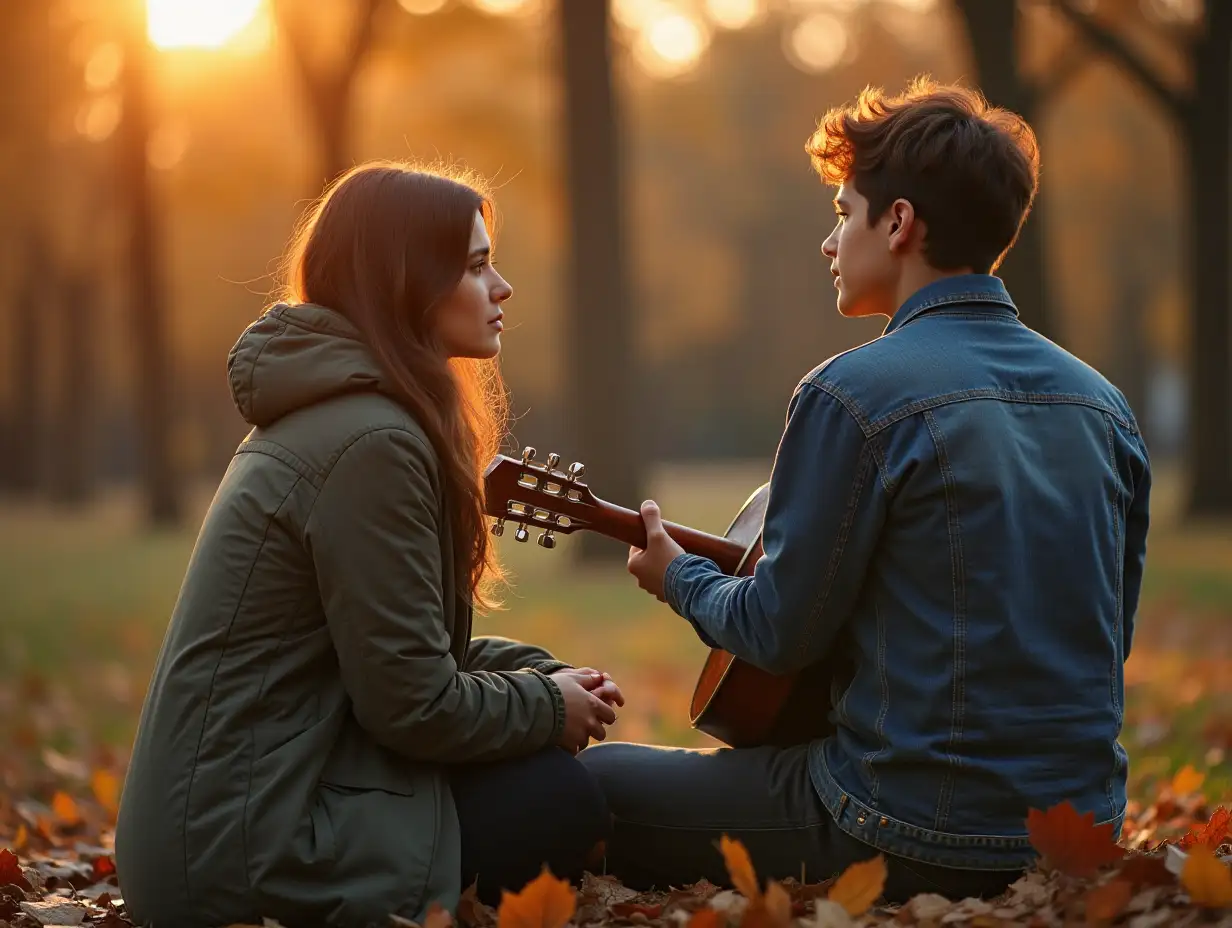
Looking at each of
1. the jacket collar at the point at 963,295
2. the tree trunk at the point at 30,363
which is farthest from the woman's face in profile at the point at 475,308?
the tree trunk at the point at 30,363

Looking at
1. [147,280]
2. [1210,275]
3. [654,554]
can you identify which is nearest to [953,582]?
[654,554]

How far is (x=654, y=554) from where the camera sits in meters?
3.49

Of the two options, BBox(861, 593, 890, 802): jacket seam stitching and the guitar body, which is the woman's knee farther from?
BBox(861, 593, 890, 802): jacket seam stitching

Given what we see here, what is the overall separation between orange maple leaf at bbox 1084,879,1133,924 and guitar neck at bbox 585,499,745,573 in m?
1.16

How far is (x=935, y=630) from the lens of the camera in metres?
3.01

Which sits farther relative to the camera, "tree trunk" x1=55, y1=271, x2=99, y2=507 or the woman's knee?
"tree trunk" x1=55, y1=271, x2=99, y2=507

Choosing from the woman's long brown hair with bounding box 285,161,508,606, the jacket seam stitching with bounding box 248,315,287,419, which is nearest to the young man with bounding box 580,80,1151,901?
the woman's long brown hair with bounding box 285,161,508,606

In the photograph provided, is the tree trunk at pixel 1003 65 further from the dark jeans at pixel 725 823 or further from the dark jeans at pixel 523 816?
the dark jeans at pixel 523 816

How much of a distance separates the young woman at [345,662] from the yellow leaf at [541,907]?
Result: 285 millimetres

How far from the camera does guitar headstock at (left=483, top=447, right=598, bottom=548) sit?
3.60m

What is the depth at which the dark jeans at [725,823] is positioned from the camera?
312 centimetres

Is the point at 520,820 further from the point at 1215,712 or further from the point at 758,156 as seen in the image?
the point at 758,156

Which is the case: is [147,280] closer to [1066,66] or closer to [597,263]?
[597,263]

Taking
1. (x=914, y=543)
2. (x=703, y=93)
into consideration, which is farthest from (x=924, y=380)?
(x=703, y=93)
